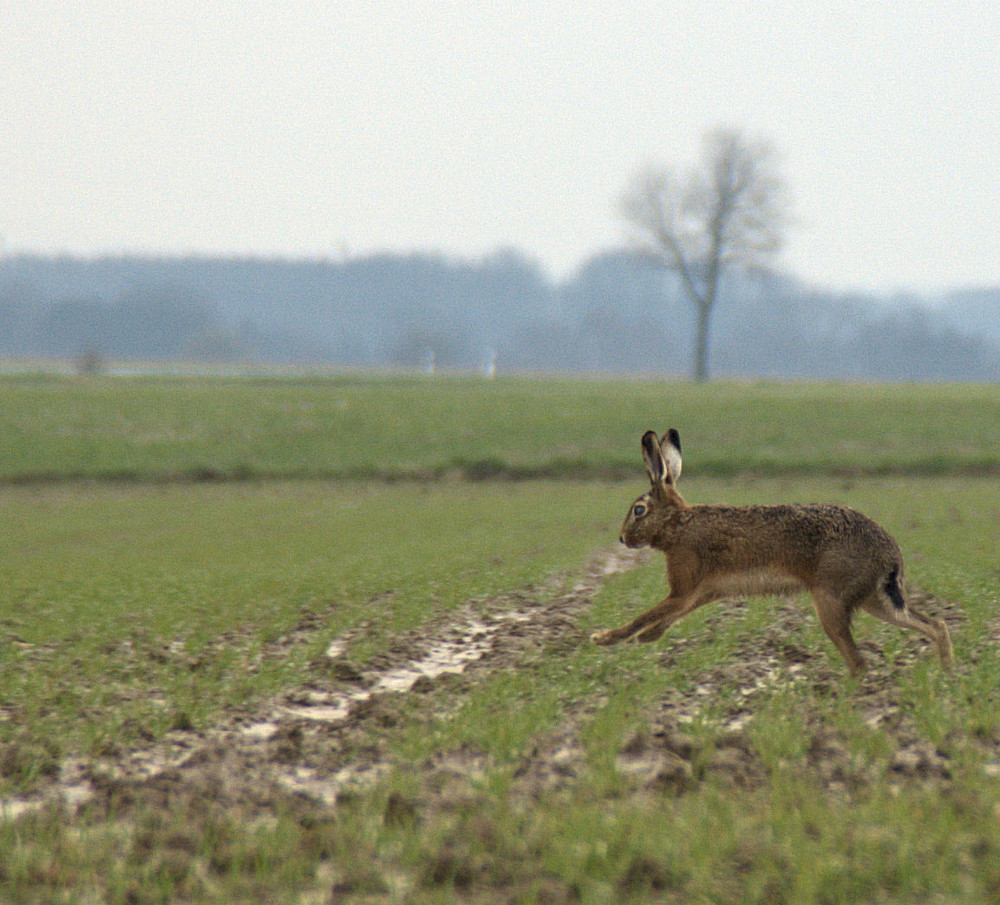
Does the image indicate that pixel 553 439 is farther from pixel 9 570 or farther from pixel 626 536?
pixel 626 536

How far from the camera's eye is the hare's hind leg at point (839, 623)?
23.4 ft

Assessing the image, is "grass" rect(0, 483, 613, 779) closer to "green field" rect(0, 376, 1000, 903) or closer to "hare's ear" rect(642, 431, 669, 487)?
"green field" rect(0, 376, 1000, 903)

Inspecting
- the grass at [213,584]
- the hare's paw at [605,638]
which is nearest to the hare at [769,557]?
the hare's paw at [605,638]

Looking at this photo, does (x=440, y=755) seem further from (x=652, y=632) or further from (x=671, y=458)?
(x=671, y=458)

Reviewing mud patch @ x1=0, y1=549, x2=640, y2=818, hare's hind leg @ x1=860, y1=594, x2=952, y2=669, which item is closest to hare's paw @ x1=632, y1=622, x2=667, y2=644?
mud patch @ x1=0, y1=549, x2=640, y2=818

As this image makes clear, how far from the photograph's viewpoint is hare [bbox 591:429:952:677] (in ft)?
23.4

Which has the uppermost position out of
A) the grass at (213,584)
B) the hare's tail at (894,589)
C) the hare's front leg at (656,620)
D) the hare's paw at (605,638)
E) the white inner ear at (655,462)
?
the white inner ear at (655,462)

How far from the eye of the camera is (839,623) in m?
7.14

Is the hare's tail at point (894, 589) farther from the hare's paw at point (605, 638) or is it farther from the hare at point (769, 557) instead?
the hare's paw at point (605, 638)

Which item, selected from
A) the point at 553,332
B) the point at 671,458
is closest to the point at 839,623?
the point at 671,458

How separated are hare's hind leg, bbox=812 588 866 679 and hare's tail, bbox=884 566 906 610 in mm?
283

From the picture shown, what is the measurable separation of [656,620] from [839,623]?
48.2 inches

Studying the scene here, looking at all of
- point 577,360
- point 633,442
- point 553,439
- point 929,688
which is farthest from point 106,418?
point 577,360

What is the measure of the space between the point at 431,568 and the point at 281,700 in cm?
603
